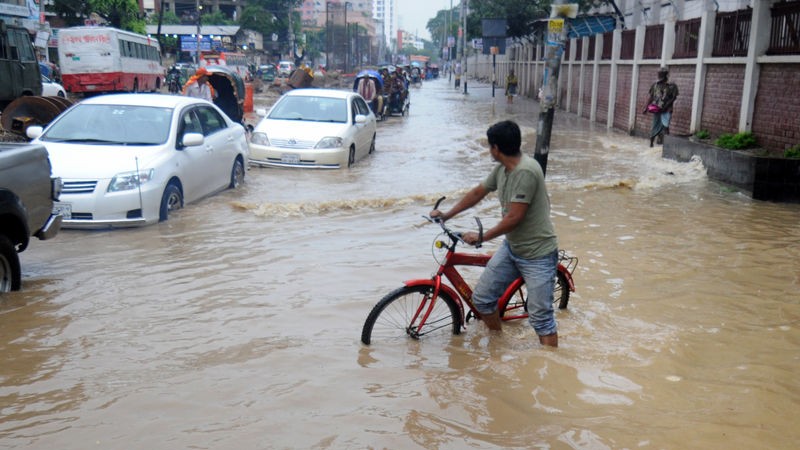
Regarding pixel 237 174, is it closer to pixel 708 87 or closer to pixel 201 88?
pixel 201 88

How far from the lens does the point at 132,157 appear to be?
8320 millimetres

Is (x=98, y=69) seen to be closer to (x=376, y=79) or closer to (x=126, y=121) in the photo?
(x=376, y=79)

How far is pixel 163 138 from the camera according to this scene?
898 cm

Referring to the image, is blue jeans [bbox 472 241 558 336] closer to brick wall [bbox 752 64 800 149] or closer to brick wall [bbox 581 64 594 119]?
brick wall [bbox 752 64 800 149]

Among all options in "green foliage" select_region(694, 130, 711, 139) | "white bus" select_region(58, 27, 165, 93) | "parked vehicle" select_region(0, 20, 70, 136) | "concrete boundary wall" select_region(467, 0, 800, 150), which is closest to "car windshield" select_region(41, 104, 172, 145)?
"parked vehicle" select_region(0, 20, 70, 136)

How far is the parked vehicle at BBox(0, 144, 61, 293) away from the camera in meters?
5.66

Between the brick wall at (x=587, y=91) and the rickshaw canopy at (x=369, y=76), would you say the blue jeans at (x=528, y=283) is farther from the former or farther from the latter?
the brick wall at (x=587, y=91)

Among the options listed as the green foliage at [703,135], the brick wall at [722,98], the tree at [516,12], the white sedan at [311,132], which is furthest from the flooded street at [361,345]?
the tree at [516,12]

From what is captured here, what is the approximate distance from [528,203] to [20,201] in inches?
151

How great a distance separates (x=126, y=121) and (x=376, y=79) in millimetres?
18678

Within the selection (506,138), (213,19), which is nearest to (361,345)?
(506,138)

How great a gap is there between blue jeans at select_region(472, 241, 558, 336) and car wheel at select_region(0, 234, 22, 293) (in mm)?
3503

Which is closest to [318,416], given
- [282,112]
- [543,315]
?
[543,315]

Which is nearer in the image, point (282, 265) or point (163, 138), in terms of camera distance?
point (282, 265)
